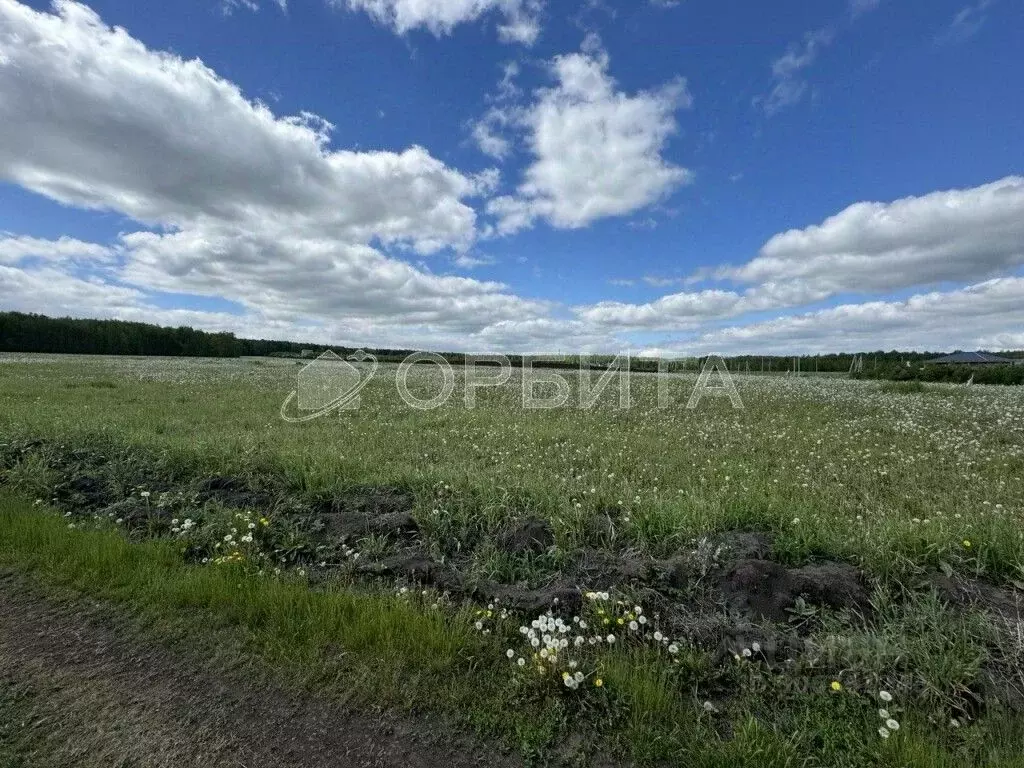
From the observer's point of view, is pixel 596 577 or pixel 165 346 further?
pixel 165 346

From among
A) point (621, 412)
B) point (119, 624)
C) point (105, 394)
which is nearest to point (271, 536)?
point (119, 624)

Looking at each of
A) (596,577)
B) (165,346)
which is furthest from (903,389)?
(165,346)

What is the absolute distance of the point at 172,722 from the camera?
2926mm

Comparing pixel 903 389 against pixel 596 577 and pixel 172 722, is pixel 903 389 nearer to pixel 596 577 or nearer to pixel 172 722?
pixel 596 577

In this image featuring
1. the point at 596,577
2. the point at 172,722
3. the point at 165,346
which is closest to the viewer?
the point at 172,722

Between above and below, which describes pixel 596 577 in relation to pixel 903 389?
below

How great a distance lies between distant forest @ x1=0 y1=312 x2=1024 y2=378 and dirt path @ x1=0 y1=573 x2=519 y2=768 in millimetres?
49618

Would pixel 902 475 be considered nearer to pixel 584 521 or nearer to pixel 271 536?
pixel 584 521

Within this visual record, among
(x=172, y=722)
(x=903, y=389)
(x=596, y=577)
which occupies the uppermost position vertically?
(x=903, y=389)

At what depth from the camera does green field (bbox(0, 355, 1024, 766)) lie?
2977 millimetres

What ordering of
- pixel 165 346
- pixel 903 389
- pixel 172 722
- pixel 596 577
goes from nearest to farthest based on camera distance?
pixel 172 722
pixel 596 577
pixel 903 389
pixel 165 346

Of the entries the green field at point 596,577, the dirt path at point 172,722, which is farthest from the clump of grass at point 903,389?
the dirt path at point 172,722

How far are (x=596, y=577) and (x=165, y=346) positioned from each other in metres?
108

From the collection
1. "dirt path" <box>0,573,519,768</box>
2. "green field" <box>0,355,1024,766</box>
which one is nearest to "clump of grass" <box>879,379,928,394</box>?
"green field" <box>0,355,1024,766</box>
